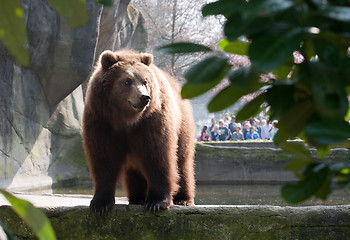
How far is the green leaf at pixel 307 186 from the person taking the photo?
79cm

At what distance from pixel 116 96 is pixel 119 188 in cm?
757

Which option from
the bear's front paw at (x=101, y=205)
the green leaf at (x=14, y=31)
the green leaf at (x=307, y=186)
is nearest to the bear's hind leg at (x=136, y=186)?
the bear's front paw at (x=101, y=205)

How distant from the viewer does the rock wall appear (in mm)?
10422

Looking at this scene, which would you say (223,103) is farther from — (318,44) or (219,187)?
(219,187)

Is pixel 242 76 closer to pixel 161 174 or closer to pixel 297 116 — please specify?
pixel 297 116

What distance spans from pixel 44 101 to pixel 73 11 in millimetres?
11458

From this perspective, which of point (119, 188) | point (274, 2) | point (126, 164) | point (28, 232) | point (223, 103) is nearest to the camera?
point (274, 2)

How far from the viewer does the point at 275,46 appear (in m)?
0.67

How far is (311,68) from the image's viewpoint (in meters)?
0.74

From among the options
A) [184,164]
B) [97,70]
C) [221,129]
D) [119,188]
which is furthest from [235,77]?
[221,129]

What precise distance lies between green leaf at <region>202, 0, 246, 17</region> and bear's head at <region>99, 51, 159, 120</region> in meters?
2.98

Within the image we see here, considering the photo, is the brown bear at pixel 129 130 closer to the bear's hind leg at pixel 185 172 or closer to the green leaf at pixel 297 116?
the bear's hind leg at pixel 185 172

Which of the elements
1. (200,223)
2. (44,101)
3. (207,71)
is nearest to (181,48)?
(207,71)

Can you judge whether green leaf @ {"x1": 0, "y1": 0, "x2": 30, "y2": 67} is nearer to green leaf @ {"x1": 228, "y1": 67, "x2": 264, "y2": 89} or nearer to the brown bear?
green leaf @ {"x1": 228, "y1": 67, "x2": 264, "y2": 89}
